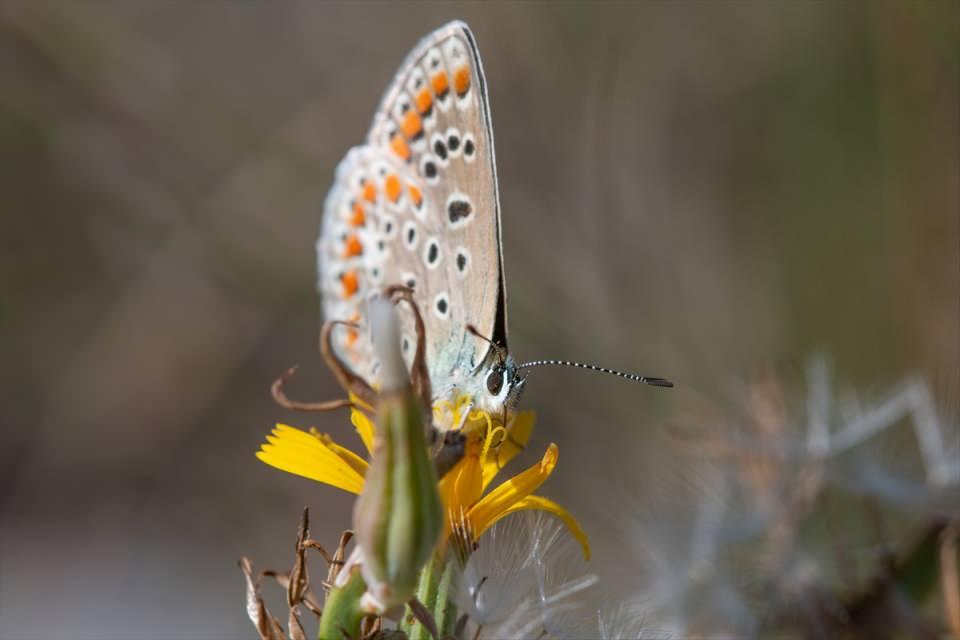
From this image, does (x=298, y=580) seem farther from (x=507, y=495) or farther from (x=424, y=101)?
(x=424, y=101)

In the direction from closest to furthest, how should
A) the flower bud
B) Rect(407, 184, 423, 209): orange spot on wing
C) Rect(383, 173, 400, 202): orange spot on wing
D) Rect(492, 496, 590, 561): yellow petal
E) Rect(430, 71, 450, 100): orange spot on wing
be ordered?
the flower bud
Rect(492, 496, 590, 561): yellow petal
Rect(430, 71, 450, 100): orange spot on wing
Rect(407, 184, 423, 209): orange spot on wing
Rect(383, 173, 400, 202): orange spot on wing

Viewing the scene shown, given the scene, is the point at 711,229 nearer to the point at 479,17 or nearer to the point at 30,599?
the point at 479,17

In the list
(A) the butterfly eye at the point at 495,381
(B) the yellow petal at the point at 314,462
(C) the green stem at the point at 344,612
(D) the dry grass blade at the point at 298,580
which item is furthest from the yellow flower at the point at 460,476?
(A) the butterfly eye at the point at 495,381

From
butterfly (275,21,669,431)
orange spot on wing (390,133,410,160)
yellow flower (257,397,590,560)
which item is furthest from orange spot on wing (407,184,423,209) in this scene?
yellow flower (257,397,590,560)

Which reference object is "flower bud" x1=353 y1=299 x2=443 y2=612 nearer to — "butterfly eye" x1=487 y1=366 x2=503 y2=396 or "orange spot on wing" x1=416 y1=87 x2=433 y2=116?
"butterfly eye" x1=487 y1=366 x2=503 y2=396

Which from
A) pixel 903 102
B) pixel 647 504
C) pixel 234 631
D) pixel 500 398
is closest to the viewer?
pixel 500 398

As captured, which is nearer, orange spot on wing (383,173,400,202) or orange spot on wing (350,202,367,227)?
orange spot on wing (383,173,400,202)

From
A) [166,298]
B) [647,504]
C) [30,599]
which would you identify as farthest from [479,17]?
[30,599]
